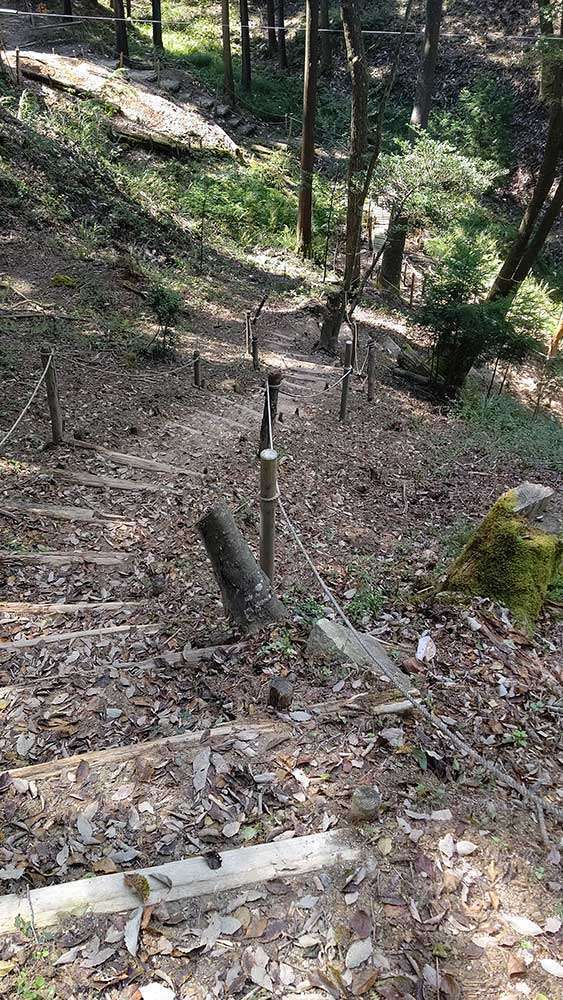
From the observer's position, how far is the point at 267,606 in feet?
14.1

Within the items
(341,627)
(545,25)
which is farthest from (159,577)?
(545,25)

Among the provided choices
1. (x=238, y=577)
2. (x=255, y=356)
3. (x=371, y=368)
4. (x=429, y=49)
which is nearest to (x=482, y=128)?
(x=429, y=49)

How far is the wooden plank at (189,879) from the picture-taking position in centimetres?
235

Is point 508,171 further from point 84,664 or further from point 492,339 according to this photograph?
point 84,664

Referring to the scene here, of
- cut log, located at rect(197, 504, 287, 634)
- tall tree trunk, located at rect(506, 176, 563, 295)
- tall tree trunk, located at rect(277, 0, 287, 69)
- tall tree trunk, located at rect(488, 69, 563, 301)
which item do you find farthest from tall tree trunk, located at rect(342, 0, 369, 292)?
tall tree trunk, located at rect(277, 0, 287, 69)

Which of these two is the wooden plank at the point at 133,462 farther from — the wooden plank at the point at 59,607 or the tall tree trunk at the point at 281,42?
the tall tree trunk at the point at 281,42

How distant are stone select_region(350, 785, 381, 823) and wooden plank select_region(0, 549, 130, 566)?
345cm

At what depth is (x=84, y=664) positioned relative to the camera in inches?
160

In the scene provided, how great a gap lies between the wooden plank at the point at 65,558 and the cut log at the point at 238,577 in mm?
1615

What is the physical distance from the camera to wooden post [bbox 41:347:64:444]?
23.5 ft

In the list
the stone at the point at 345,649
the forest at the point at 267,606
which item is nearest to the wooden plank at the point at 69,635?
the forest at the point at 267,606

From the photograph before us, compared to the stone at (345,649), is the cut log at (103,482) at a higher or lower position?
lower

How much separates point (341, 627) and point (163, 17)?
119 feet

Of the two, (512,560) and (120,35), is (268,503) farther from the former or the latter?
(120,35)
